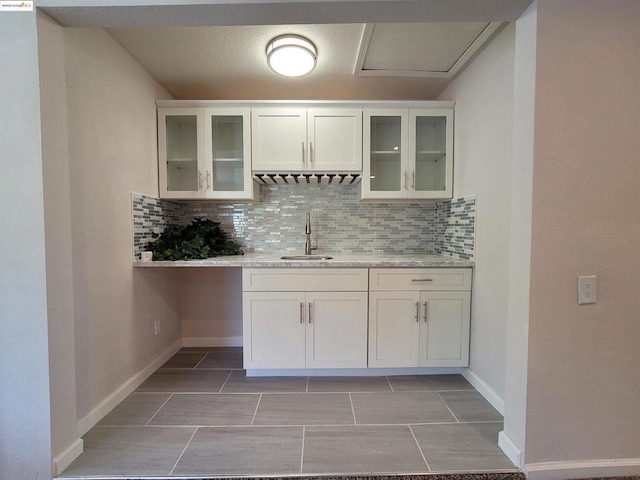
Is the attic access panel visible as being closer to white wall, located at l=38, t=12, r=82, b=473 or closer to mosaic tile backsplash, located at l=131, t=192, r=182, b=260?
white wall, located at l=38, t=12, r=82, b=473

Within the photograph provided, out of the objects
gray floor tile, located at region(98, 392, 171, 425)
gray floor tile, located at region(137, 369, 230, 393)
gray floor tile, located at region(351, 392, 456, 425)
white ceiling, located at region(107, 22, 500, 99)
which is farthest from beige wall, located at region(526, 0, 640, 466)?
gray floor tile, located at region(98, 392, 171, 425)

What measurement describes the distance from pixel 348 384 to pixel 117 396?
1508 millimetres

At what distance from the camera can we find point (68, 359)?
128 cm

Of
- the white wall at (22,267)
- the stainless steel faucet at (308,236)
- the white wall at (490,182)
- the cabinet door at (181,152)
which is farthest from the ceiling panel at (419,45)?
the white wall at (22,267)

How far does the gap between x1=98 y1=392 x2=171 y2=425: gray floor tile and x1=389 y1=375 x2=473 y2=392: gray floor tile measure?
1560 mm

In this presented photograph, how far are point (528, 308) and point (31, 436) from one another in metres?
2.24

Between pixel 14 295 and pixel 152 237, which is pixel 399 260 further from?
pixel 14 295

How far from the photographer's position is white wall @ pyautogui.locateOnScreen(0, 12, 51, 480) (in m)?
1.15

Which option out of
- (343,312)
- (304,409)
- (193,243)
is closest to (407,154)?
(343,312)

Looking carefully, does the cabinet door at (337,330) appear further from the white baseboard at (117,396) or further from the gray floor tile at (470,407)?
the white baseboard at (117,396)

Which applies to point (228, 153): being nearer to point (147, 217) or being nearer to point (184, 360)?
point (147, 217)

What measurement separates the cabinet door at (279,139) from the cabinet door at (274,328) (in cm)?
104

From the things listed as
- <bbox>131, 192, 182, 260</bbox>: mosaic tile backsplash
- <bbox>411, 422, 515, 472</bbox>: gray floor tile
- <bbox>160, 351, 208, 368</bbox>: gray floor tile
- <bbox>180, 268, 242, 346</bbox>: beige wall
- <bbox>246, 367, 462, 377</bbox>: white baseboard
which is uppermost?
<bbox>131, 192, 182, 260</bbox>: mosaic tile backsplash

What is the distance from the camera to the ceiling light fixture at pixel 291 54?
170 centimetres
